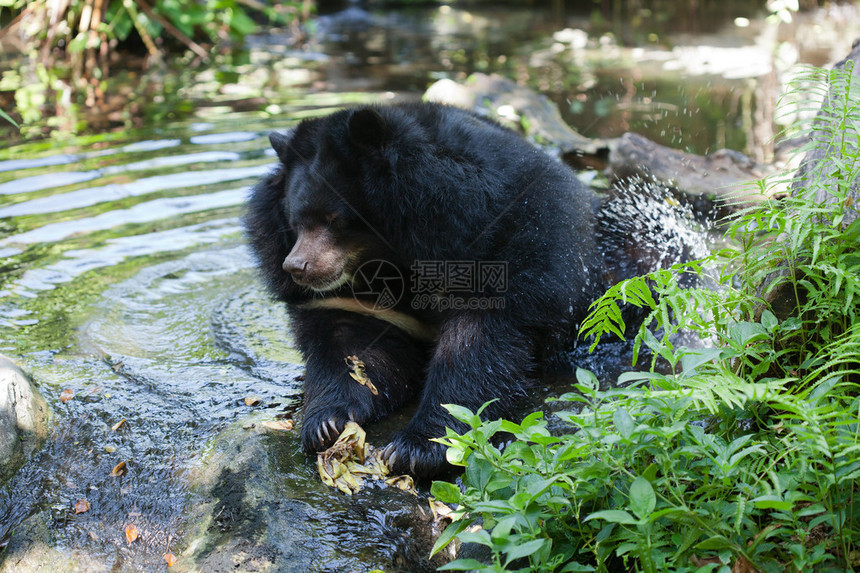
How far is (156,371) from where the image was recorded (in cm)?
362

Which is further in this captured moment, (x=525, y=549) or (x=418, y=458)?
(x=418, y=458)

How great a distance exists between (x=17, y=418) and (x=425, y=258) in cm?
173

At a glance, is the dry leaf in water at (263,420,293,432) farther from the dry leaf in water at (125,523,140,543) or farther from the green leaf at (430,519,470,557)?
the green leaf at (430,519,470,557)

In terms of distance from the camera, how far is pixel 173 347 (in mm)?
3912

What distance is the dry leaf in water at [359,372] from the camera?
326 centimetres

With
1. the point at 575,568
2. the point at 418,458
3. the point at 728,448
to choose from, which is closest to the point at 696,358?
the point at 728,448

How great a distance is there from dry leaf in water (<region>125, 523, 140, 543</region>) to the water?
0.08 ft

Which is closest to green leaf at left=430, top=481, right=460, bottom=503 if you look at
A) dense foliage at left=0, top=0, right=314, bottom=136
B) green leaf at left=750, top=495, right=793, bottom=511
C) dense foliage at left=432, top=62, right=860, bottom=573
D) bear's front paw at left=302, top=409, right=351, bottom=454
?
dense foliage at left=432, top=62, right=860, bottom=573

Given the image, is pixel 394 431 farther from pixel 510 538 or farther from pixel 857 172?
pixel 857 172

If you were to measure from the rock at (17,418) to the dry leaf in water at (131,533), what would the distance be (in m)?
0.54

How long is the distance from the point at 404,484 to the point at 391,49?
10957mm

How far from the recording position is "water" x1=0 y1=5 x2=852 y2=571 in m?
2.56

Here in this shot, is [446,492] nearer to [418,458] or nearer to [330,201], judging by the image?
[418,458]

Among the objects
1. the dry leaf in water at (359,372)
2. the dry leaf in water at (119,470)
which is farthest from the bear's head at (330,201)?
the dry leaf in water at (119,470)
